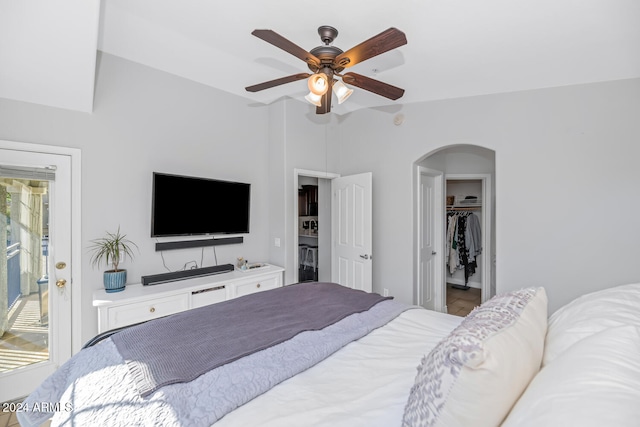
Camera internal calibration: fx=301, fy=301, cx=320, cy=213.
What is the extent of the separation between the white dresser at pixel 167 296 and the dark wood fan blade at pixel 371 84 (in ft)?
6.92

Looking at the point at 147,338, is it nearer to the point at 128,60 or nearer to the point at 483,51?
the point at 128,60

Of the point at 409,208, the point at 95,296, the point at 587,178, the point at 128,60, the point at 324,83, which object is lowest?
the point at 95,296

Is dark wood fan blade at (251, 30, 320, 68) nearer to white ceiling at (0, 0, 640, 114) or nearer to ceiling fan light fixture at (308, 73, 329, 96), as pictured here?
ceiling fan light fixture at (308, 73, 329, 96)

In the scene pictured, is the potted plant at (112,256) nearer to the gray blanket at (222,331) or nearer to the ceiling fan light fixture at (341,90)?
the gray blanket at (222,331)

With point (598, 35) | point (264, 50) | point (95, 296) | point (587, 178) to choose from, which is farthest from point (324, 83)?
point (587, 178)

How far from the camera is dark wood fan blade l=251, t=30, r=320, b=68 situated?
1.69 meters

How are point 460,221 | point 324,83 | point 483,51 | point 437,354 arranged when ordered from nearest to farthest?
point 437,354 < point 324,83 < point 483,51 < point 460,221

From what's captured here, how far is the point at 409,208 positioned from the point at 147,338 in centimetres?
309

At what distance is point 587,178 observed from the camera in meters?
2.82

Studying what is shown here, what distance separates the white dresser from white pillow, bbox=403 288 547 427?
7.64 ft

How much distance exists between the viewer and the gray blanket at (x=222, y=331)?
3.80 feet

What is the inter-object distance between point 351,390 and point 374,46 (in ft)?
5.92

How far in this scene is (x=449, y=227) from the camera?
214 inches

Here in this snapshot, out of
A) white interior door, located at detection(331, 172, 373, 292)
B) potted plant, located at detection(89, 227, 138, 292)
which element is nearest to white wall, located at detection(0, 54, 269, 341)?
potted plant, located at detection(89, 227, 138, 292)
